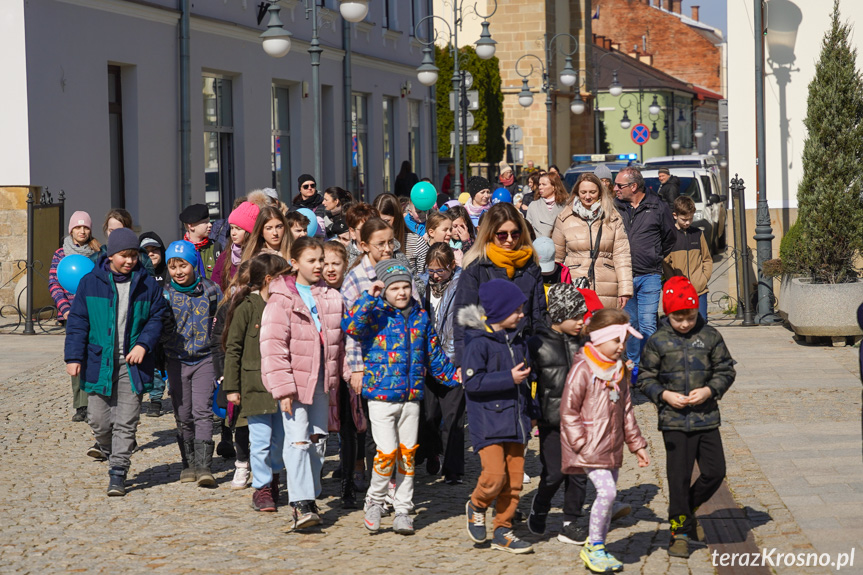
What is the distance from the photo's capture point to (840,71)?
45.8ft

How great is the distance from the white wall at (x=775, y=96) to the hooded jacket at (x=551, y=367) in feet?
35.2

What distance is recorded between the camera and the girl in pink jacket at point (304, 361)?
6910 millimetres

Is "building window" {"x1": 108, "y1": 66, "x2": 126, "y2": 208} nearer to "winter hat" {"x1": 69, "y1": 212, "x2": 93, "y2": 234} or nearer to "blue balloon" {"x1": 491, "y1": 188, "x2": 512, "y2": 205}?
"blue balloon" {"x1": 491, "y1": 188, "x2": 512, "y2": 205}

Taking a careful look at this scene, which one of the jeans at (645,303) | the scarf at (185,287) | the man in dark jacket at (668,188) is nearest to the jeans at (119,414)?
the scarf at (185,287)

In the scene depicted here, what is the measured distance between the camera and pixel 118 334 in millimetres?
7918

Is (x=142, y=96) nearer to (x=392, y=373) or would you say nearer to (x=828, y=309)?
(x=828, y=309)

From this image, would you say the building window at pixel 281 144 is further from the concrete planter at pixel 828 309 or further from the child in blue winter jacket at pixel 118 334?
the child in blue winter jacket at pixel 118 334

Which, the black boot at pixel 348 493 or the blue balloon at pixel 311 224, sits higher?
the blue balloon at pixel 311 224

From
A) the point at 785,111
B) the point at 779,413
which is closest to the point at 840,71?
the point at 785,111

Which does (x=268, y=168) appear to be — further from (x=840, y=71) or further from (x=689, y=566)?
(x=689, y=566)

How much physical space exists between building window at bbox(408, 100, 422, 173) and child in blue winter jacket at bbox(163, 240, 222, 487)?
25.0 meters

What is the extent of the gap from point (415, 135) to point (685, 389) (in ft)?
91.6

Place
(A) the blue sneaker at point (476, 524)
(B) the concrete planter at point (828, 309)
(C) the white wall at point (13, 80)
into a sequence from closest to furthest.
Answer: (A) the blue sneaker at point (476, 524) < (B) the concrete planter at point (828, 309) < (C) the white wall at point (13, 80)

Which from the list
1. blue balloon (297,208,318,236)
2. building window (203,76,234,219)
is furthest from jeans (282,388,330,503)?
building window (203,76,234,219)
